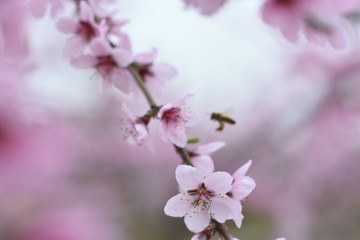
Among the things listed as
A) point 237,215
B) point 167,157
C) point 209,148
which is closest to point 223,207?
point 237,215

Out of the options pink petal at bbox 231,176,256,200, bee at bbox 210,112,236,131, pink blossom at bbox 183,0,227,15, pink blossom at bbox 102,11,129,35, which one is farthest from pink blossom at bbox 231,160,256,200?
pink blossom at bbox 102,11,129,35

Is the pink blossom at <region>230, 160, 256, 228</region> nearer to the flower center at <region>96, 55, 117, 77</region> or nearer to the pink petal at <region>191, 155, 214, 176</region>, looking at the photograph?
the pink petal at <region>191, 155, 214, 176</region>

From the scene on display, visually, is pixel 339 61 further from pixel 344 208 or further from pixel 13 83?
pixel 13 83

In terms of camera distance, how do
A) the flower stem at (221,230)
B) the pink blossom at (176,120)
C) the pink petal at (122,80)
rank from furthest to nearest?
the pink petal at (122,80)
the pink blossom at (176,120)
the flower stem at (221,230)

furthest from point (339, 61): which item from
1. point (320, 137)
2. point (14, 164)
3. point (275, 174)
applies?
point (14, 164)

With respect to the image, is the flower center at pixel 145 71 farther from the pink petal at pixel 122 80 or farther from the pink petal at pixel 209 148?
the pink petal at pixel 209 148

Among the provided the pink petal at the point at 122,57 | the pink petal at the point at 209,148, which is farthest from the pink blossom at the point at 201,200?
the pink petal at the point at 122,57
